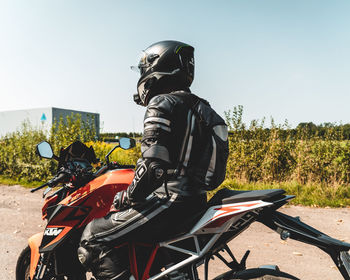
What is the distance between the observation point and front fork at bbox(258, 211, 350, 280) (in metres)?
1.44

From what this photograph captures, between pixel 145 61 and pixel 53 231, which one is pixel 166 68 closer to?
pixel 145 61

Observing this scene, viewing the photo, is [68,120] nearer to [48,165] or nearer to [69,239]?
[48,165]

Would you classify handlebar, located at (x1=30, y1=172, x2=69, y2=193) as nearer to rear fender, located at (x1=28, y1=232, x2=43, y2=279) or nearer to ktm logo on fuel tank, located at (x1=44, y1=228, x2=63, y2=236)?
ktm logo on fuel tank, located at (x1=44, y1=228, x2=63, y2=236)

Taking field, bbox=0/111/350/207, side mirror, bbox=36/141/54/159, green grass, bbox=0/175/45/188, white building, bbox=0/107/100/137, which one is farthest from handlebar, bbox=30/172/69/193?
white building, bbox=0/107/100/137

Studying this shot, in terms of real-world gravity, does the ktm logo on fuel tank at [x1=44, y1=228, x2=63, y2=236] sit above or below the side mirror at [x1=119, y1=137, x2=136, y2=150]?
below

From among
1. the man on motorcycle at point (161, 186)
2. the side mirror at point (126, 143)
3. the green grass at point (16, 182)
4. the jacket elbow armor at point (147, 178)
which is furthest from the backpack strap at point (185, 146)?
the green grass at point (16, 182)

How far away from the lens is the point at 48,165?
10672mm

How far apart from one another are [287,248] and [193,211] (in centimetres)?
311

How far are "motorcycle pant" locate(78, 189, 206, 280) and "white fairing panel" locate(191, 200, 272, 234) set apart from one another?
0.29ft

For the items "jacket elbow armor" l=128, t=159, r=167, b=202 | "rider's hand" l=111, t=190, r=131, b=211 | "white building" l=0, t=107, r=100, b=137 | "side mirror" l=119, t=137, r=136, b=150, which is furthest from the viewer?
"white building" l=0, t=107, r=100, b=137

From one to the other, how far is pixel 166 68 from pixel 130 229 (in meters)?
1.24

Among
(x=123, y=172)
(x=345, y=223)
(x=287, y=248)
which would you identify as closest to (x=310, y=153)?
(x=345, y=223)

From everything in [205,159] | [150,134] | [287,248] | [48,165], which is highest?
[150,134]

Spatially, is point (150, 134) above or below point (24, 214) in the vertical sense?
above
